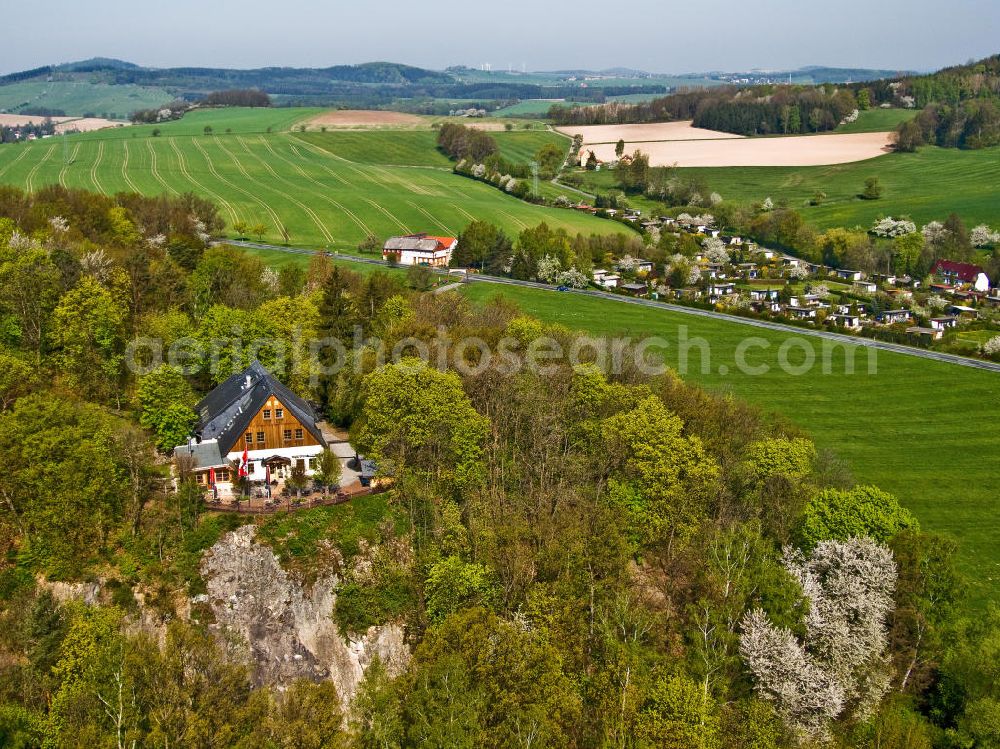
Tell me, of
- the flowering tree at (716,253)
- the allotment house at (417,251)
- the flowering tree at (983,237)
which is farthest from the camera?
the flowering tree at (983,237)

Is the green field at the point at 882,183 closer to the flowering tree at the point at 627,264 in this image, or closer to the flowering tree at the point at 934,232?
the flowering tree at the point at 934,232

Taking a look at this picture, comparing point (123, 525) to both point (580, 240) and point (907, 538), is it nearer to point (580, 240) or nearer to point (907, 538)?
point (907, 538)

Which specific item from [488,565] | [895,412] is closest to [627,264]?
[895,412]

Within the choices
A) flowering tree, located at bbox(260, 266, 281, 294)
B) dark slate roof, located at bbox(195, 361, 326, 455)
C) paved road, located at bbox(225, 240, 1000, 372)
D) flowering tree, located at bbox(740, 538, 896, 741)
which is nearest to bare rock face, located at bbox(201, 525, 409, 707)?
dark slate roof, located at bbox(195, 361, 326, 455)

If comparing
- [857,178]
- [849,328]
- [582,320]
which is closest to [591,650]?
[582,320]

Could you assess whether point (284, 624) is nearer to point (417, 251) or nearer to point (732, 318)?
point (732, 318)

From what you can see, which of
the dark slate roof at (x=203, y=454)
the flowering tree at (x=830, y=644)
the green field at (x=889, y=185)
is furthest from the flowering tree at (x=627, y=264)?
the flowering tree at (x=830, y=644)
